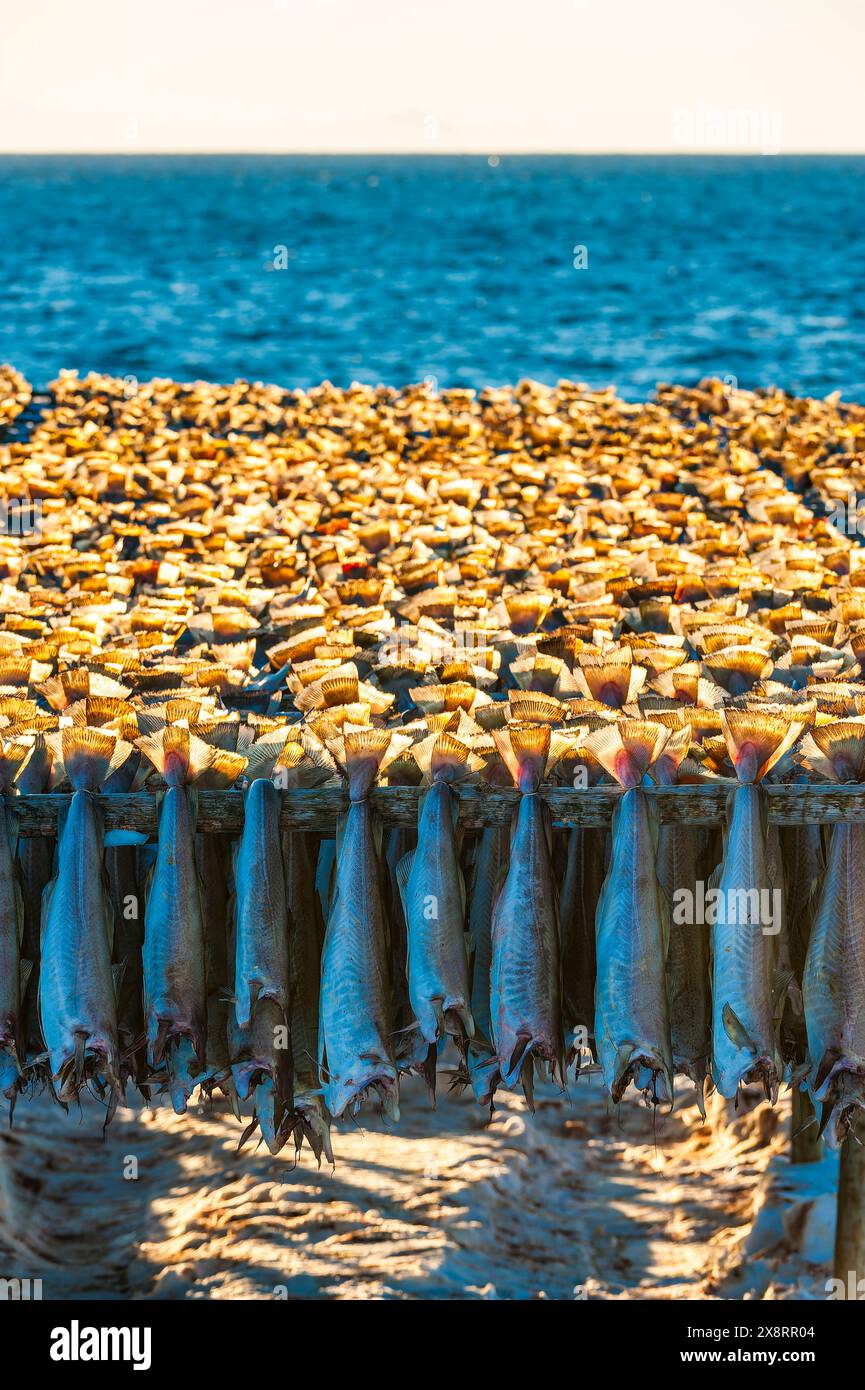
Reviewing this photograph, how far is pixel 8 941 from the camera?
11.7 feet

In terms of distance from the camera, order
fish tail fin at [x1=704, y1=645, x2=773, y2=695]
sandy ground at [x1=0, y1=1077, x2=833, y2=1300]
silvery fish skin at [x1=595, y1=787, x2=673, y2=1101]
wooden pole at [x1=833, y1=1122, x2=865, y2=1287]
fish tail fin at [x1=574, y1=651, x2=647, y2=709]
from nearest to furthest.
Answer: silvery fish skin at [x1=595, y1=787, x2=673, y2=1101]
fish tail fin at [x1=574, y1=651, x2=647, y2=709]
fish tail fin at [x1=704, y1=645, x2=773, y2=695]
wooden pole at [x1=833, y1=1122, x2=865, y2=1287]
sandy ground at [x1=0, y1=1077, x2=833, y2=1300]

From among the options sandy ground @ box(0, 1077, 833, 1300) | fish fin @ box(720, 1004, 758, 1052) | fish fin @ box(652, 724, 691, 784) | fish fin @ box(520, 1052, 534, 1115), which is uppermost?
fish fin @ box(652, 724, 691, 784)

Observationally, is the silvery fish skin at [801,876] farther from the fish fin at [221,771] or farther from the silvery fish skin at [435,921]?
the fish fin at [221,771]

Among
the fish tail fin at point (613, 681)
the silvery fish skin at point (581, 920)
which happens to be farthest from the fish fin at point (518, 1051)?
the fish tail fin at point (613, 681)

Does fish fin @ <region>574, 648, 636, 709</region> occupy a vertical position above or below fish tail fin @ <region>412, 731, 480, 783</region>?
above

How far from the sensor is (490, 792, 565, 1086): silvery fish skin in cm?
343

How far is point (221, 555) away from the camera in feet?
24.9

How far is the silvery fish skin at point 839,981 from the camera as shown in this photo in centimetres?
347

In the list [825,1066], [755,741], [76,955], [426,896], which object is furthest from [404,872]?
[825,1066]

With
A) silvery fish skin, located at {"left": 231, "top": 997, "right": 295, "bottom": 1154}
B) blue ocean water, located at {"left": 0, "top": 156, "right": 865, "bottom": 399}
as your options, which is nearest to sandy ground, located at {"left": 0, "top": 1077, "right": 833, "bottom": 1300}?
silvery fish skin, located at {"left": 231, "top": 997, "right": 295, "bottom": 1154}

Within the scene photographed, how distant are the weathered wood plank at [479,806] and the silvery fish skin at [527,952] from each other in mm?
107

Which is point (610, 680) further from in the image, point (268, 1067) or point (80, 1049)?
point (80, 1049)

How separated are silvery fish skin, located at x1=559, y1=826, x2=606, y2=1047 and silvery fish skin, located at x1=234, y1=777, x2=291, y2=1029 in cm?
79

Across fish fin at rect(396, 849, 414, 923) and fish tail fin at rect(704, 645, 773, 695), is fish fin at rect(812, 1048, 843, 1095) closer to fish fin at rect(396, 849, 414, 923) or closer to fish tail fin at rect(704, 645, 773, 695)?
fish fin at rect(396, 849, 414, 923)
